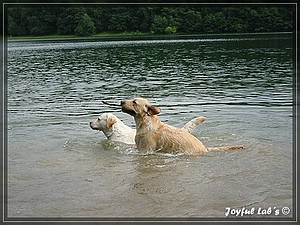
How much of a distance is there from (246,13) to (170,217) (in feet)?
156

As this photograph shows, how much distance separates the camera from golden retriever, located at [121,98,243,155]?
9.80 metres

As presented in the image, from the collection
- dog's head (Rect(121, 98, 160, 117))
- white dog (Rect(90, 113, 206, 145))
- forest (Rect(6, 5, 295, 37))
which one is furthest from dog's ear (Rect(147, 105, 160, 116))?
forest (Rect(6, 5, 295, 37))

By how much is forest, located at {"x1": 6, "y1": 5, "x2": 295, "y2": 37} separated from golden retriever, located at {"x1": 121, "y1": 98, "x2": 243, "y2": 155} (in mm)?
32201

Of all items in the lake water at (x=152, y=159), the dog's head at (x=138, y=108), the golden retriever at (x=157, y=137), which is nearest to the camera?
the lake water at (x=152, y=159)

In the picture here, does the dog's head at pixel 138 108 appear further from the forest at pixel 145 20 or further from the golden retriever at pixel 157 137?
the forest at pixel 145 20

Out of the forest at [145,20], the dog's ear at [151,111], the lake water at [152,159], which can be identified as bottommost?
the lake water at [152,159]

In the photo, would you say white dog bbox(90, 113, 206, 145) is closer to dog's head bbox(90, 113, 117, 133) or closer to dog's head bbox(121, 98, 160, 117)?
dog's head bbox(90, 113, 117, 133)

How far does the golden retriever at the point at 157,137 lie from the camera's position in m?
9.80

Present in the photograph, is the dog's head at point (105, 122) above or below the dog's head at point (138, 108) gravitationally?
below

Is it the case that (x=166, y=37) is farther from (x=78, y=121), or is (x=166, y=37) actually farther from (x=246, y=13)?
(x=78, y=121)

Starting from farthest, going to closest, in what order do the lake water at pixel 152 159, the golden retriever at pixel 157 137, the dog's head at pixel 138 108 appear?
the golden retriever at pixel 157 137 < the dog's head at pixel 138 108 < the lake water at pixel 152 159

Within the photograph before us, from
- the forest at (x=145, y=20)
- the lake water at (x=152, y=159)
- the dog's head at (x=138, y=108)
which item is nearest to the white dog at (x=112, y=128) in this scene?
the lake water at (x=152, y=159)

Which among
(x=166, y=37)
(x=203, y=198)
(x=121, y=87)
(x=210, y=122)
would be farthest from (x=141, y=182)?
(x=166, y=37)

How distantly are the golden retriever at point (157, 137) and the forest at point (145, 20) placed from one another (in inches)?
1268
